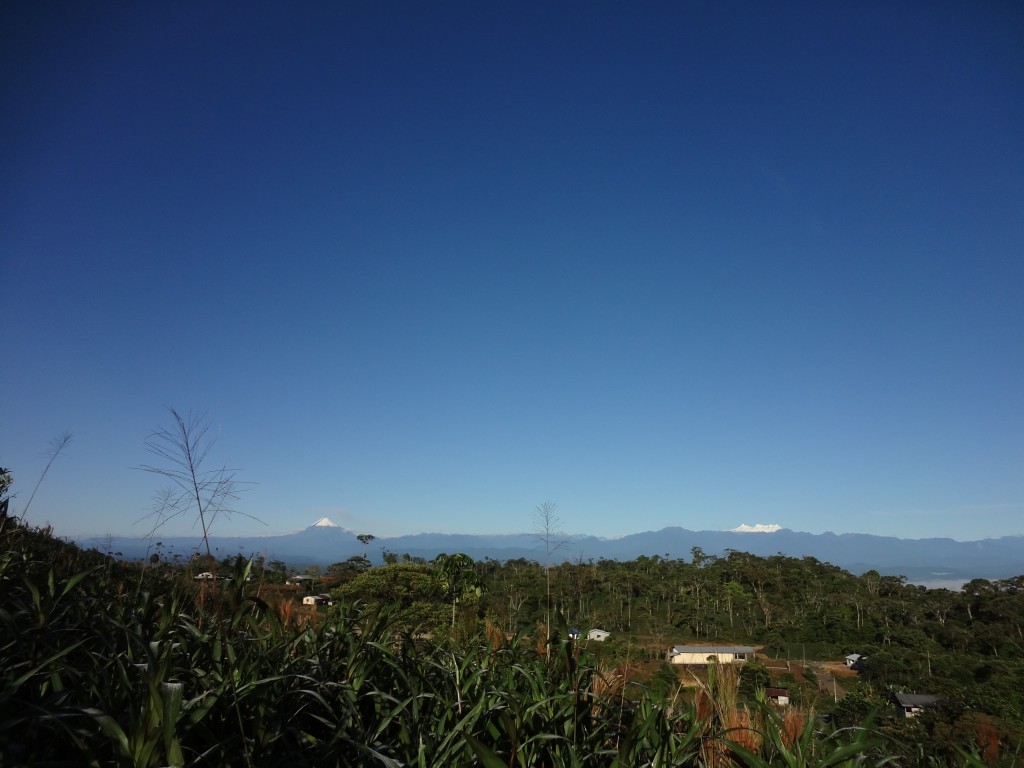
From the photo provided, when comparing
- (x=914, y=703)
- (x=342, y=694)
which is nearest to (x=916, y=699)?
(x=914, y=703)

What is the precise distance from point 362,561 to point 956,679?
37.7 metres

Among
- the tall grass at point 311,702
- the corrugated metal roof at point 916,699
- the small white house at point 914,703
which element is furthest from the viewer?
the corrugated metal roof at point 916,699

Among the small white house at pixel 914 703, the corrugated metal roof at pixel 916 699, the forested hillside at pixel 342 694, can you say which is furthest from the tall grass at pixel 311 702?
the corrugated metal roof at pixel 916 699

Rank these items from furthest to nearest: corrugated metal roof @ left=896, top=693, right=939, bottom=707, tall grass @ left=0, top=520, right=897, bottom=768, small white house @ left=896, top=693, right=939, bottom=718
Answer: corrugated metal roof @ left=896, top=693, right=939, bottom=707 → small white house @ left=896, top=693, right=939, bottom=718 → tall grass @ left=0, top=520, right=897, bottom=768

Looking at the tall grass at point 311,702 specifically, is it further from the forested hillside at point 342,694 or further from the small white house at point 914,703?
the small white house at point 914,703

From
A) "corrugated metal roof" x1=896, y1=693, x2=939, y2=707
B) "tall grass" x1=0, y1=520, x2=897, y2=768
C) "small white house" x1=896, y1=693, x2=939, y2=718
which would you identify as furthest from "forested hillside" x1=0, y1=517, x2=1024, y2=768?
"corrugated metal roof" x1=896, y1=693, x2=939, y2=707

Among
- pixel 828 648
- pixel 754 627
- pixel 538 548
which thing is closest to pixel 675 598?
pixel 754 627

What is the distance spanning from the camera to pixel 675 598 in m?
58.8

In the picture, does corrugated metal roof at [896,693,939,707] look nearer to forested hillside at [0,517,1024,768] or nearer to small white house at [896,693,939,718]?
small white house at [896,693,939,718]

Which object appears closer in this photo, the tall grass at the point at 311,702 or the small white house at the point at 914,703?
the tall grass at the point at 311,702

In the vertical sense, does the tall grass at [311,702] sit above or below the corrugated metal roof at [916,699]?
above

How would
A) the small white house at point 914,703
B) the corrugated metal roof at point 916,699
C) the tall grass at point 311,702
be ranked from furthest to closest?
the corrugated metal roof at point 916,699 < the small white house at point 914,703 < the tall grass at point 311,702

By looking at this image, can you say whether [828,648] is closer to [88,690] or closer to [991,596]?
[991,596]

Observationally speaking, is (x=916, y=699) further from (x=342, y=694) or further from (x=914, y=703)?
(x=342, y=694)
